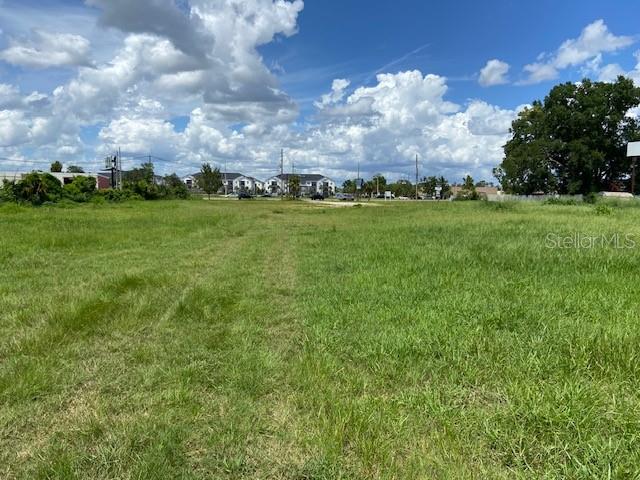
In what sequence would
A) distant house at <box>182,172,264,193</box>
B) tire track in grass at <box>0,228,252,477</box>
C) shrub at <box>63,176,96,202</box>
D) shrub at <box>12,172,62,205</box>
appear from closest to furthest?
1. tire track in grass at <box>0,228,252,477</box>
2. shrub at <box>12,172,62,205</box>
3. shrub at <box>63,176,96,202</box>
4. distant house at <box>182,172,264,193</box>

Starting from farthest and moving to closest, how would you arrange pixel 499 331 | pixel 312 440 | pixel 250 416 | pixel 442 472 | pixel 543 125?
pixel 543 125
pixel 499 331
pixel 250 416
pixel 312 440
pixel 442 472

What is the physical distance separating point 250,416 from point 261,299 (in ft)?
12.3

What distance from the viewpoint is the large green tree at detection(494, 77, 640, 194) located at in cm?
5053

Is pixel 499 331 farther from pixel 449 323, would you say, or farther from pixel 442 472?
pixel 442 472

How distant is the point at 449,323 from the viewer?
5.14m

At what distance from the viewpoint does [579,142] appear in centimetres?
5012

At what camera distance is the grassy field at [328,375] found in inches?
107

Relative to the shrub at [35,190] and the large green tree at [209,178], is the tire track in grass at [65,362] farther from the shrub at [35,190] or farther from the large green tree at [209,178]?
the large green tree at [209,178]

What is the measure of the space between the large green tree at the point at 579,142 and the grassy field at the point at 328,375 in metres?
50.1

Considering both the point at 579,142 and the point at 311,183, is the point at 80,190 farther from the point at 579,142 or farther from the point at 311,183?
the point at 311,183

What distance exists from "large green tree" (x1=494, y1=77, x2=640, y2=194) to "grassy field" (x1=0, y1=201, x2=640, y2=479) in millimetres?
50086

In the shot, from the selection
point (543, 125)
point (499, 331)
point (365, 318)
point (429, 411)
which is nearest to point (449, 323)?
point (499, 331)

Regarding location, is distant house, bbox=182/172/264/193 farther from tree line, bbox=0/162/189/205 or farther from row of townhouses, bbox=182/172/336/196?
tree line, bbox=0/162/189/205

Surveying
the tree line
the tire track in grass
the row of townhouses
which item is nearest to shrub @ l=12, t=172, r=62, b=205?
the tree line
